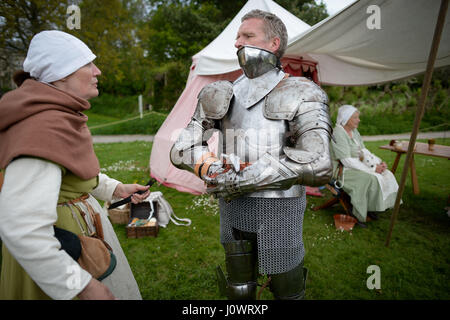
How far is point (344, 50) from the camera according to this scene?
3582mm

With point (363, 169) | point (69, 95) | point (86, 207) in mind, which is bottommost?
point (363, 169)

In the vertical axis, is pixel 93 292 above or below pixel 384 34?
below

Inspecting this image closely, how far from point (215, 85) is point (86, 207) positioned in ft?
3.41

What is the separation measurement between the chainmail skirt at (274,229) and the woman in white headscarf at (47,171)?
0.82 m

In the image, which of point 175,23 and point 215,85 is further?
point 175,23

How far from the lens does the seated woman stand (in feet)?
12.3

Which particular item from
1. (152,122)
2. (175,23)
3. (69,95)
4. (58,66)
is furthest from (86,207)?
(175,23)

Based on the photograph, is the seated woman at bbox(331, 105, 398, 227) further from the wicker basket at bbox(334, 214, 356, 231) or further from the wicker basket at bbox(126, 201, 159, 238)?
the wicker basket at bbox(126, 201, 159, 238)

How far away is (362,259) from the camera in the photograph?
3.05 metres

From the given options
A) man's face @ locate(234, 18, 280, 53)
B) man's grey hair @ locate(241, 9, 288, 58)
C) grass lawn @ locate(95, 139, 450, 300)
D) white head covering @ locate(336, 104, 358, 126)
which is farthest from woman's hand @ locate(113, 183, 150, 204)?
white head covering @ locate(336, 104, 358, 126)

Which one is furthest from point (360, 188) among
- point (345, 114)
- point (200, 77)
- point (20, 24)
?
point (20, 24)

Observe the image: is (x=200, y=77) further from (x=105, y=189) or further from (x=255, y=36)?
(x=105, y=189)

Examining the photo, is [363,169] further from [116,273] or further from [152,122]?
[152,122]

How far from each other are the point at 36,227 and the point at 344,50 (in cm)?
404
